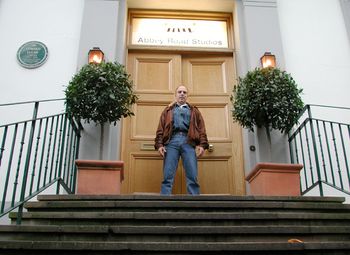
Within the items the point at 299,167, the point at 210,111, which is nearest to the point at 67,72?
the point at 210,111

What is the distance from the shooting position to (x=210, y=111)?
6.61 m

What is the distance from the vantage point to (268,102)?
538 cm

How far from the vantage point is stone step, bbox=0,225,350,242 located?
10.9 feet

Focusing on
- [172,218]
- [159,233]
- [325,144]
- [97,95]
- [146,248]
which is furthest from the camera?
[325,144]

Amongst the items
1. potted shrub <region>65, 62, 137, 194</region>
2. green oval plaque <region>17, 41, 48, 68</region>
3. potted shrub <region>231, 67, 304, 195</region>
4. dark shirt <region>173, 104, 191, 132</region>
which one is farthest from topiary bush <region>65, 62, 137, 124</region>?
potted shrub <region>231, 67, 304, 195</region>

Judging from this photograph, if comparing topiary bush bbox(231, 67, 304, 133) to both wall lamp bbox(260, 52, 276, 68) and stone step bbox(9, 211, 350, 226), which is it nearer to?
wall lamp bbox(260, 52, 276, 68)

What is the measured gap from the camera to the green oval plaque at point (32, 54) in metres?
6.44

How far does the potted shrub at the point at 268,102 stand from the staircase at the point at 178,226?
1.47m

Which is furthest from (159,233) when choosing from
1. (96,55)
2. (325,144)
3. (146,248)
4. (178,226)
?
(325,144)

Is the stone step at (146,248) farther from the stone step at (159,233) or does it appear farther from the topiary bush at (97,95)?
the topiary bush at (97,95)

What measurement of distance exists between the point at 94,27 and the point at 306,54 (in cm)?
321

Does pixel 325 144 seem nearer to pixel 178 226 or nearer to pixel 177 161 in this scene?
pixel 177 161

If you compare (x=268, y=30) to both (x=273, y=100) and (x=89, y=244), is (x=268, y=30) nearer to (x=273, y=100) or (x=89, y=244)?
(x=273, y=100)

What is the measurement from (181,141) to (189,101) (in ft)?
4.87
